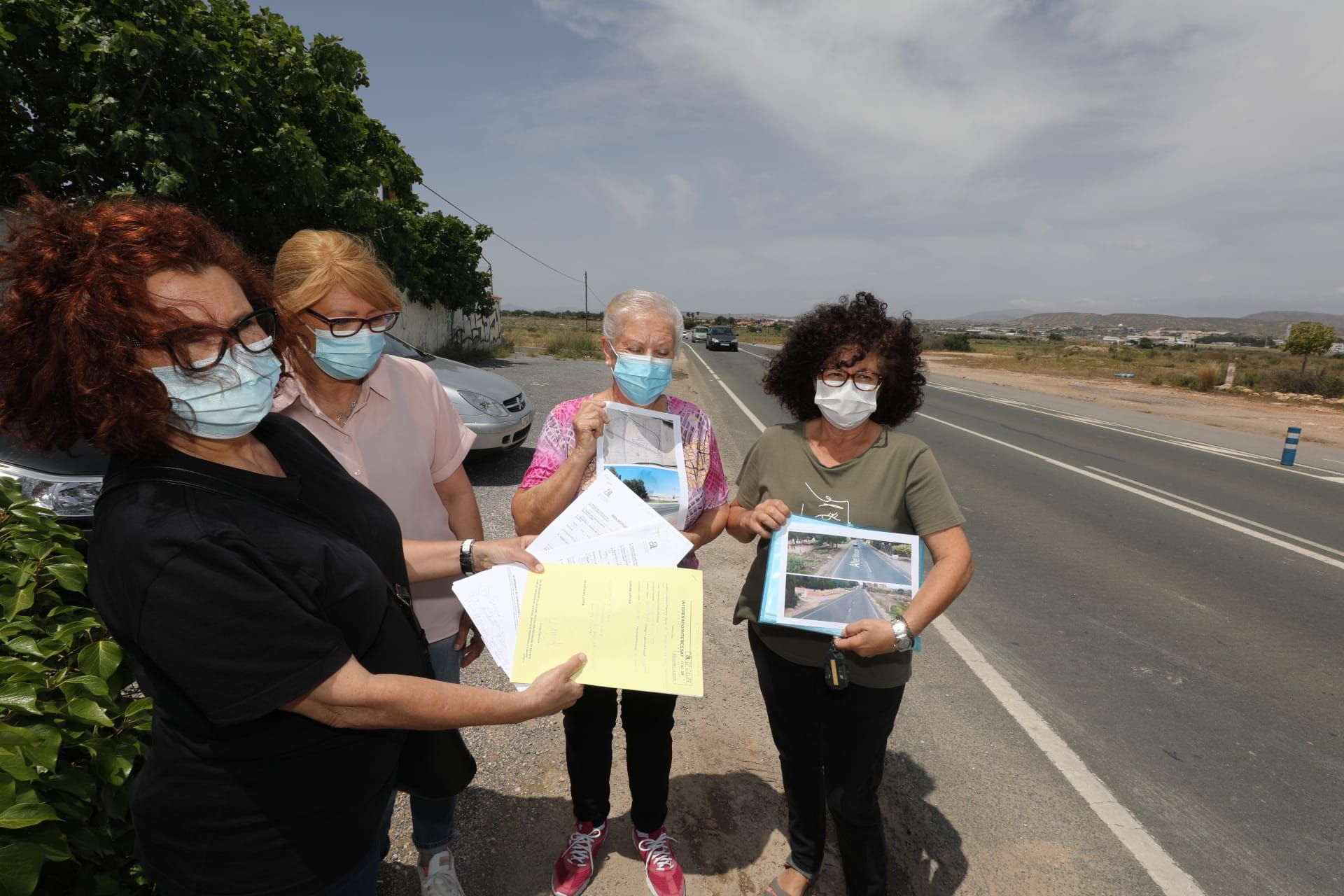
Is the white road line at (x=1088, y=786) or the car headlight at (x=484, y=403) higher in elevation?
the car headlight at (x=484, y=403)

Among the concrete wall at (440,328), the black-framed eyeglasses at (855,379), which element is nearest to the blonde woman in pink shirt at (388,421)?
the black-framed eyeglasses at (855,379)

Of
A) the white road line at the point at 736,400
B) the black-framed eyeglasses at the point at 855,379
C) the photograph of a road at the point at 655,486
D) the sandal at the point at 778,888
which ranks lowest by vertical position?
the sandal at the point at 778,888

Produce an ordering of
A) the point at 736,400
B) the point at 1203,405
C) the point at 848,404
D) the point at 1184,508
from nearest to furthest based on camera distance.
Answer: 1. the point at 848,404
2. the point at 1184,508
3. the point at 736,400
4. the point at 1203,405

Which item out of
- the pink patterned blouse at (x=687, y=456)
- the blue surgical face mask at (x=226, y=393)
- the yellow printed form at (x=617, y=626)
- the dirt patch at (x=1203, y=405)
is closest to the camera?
the blue surgical face mask at (x=226, y=393)

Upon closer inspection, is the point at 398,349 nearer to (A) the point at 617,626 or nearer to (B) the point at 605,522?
(B) the point at 605,522

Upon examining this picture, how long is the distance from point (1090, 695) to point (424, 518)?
3563mm

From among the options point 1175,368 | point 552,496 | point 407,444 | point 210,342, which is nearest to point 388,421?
point 407,444

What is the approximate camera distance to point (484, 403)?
715cm

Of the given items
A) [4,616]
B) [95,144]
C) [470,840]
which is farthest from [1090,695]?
[95,144]

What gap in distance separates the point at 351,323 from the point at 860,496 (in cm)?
151

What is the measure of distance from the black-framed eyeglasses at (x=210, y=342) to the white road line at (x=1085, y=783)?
3228 millimetres

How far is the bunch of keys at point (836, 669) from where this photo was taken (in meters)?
1.82

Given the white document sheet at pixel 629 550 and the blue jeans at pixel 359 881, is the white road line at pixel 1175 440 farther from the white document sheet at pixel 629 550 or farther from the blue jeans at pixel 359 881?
the blue jeans at pixel 359 881

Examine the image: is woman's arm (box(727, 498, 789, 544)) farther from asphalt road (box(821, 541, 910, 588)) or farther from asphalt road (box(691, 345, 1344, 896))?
asphalt road (box(691, 345, 1344, 896))
